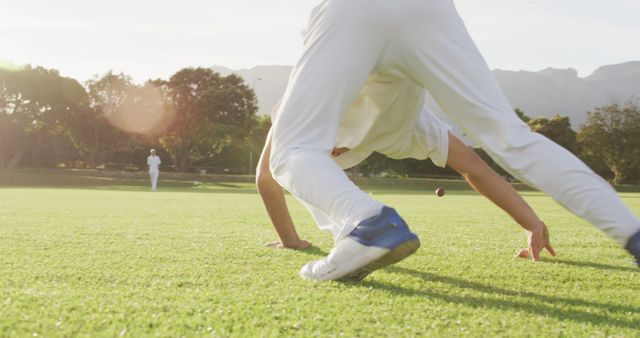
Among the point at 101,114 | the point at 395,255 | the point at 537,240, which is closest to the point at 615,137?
the point at 101,114

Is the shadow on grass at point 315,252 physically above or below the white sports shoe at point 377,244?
below

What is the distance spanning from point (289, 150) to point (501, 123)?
0.80 metres

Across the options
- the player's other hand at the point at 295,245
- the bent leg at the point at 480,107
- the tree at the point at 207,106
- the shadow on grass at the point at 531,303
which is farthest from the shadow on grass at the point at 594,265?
the tree at the point at 207,106

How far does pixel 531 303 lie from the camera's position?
83.8 inches

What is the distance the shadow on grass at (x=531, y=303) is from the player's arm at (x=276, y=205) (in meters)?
1.34

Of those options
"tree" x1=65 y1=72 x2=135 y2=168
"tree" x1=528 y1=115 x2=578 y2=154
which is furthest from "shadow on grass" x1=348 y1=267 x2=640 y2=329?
"tree" x1=528 y1=115 x2=578 y2=154

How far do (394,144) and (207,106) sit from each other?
46.4m

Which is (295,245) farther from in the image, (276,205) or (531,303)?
(531,303)

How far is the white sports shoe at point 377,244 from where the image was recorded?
2.04m

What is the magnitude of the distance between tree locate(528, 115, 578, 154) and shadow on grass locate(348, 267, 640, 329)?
6858 cm

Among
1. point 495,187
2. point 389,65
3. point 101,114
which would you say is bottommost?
point 495,187

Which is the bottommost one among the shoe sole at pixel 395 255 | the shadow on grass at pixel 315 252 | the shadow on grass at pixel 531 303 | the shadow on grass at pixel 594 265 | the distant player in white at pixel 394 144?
the shadow on grass at pixel 315 252

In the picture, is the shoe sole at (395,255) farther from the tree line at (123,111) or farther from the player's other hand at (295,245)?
the tree line at (123,111)

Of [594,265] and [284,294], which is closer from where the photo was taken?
[284,294]
